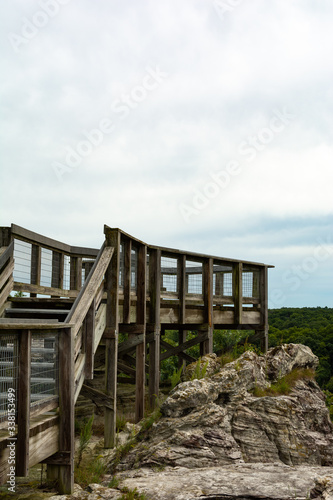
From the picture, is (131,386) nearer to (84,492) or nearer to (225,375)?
(225,375)

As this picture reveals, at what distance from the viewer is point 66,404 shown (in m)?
5.77

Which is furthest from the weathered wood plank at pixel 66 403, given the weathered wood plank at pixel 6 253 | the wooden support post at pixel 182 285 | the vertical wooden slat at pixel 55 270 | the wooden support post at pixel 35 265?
the wooden support post at pixel 182 285

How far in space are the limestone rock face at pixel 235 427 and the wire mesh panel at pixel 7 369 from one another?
9.22ft

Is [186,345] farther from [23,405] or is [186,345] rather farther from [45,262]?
[23,405]

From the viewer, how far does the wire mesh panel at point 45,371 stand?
5.42 metres

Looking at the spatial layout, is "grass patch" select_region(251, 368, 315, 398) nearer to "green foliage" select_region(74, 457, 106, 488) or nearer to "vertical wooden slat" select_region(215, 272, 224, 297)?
"green foliage" select_region(74, 457, 106, 488)

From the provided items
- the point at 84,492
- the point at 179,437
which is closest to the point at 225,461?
the point at 179,437

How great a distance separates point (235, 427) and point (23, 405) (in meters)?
4.12

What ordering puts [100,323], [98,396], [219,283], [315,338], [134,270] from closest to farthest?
[100,323] → [98,396] → [134,270] → [219,283] → [315,338]

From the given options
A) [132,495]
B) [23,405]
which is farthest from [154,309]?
[23,405]

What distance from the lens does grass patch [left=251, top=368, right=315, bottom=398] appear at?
29.9ft

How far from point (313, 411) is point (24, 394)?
6477mm

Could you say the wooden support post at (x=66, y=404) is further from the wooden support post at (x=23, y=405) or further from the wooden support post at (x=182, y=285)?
the wooden support post at (x=182, y=285)

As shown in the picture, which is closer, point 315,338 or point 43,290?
point 43,290
